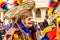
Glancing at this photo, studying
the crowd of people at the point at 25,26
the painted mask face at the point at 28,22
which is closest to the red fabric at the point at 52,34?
the crowd of people at the point at 25,26

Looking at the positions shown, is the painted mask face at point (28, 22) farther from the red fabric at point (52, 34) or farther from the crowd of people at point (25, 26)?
the red fabric at point (52, 34)

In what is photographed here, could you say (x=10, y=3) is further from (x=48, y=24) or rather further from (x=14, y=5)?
(x=48, y=24)

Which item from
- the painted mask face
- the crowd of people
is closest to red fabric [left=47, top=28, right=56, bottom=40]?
the crowd of people

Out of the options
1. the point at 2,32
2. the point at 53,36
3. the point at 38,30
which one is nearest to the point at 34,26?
the point at 38,30

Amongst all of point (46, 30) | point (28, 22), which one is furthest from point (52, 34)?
point (28, 22)

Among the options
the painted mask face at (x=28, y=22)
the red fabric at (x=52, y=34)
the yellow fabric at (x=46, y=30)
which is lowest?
the red fabric at (x=52, y=34)

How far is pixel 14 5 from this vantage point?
1721 mm

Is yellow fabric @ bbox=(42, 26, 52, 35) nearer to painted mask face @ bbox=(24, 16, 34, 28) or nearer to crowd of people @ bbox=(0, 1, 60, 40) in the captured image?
crowd of people @ bbox=(0, 1, 60, 40)

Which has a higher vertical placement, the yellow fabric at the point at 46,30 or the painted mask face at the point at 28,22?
the painted mask face at the point at 28,22

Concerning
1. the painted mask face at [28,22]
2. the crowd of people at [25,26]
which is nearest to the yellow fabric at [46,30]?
the crowd of people at [25,26]

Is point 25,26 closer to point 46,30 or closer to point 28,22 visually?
point 28,22

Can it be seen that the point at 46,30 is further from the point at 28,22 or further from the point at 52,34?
the point at 28,22

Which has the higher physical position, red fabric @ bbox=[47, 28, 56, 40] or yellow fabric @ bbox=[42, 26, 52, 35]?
yellow fabric @ bbox=[42, 26, 52, 35]

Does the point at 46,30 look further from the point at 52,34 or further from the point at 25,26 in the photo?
the point at 25,26
